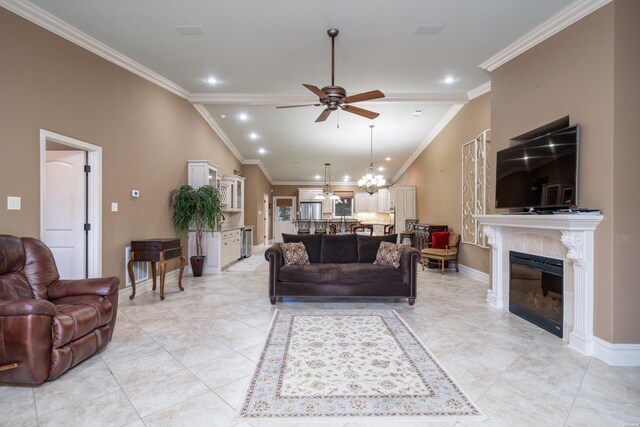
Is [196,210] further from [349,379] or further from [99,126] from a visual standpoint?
[349,379]

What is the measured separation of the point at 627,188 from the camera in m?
2.59

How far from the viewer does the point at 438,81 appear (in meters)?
5.14

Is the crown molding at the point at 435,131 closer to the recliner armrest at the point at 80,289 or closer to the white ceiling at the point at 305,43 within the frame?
the white ceiling at the point at 305,43

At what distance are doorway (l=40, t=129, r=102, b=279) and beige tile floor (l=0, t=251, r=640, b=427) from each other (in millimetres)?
896

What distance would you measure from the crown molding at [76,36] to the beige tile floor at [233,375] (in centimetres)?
331

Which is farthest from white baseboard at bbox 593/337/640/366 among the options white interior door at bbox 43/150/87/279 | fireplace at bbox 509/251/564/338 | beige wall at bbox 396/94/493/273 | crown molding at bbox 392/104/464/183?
white interior door at bbox 43/150/87/279

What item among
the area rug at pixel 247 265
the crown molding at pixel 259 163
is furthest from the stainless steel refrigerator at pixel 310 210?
the area rug at pixel 247 265

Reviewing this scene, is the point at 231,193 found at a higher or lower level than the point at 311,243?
higher

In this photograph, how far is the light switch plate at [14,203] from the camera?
115 inches

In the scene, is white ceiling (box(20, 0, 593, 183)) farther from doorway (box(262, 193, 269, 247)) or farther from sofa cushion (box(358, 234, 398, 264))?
doorway (box(262, 193, 269, 247))

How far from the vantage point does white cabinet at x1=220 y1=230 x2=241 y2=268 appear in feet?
21.3

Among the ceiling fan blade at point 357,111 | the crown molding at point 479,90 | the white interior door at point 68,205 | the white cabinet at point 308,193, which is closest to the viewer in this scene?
the ceiling fan blade at point 357,111

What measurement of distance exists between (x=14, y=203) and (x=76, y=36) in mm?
2080

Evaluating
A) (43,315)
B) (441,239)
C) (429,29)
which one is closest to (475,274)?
(441,239)
